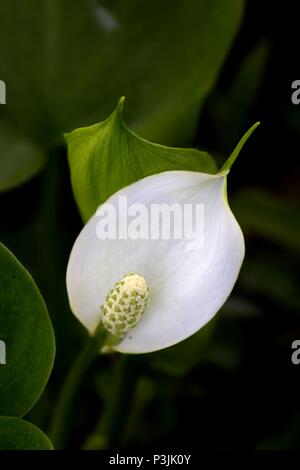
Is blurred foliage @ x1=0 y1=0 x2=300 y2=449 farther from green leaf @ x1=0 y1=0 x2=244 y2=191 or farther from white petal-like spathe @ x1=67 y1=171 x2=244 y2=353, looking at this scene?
white petal-like spathe @ x1=67 y1=171 x2=244 y2=353

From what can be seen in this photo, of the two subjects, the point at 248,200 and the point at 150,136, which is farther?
the point at 248,200

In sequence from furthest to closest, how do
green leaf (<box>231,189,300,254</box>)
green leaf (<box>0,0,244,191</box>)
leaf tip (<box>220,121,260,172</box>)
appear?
green leaf (<box>231,189,300,254</box>), green leaf (<box>0,0,244,191</box>), leaf tip (<box>220,121,260,172</box>)

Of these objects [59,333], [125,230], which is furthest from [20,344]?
[59,333]

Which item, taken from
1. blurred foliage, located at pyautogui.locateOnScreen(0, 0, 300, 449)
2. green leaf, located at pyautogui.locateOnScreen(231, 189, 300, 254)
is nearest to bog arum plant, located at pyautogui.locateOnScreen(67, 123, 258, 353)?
blurred foliage, located at pyautogui.locateOnScreen(0, 0, 300, 449)

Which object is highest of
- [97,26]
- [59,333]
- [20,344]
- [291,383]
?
[97,26]

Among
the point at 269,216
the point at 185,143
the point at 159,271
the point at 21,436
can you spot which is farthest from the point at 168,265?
the point at 269,216

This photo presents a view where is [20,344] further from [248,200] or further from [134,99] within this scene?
[248,200]

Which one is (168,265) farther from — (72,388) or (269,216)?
(269,216)
